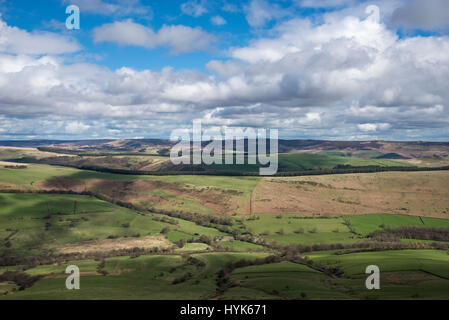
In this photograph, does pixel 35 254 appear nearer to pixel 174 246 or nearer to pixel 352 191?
pixel 174 246

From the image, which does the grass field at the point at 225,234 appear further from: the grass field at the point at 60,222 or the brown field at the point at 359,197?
the brown field at the point at 359,197

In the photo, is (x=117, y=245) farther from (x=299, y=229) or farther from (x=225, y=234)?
(x=299, y=229)

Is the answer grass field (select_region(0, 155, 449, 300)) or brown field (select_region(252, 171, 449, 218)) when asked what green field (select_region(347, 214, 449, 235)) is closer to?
grass field (select_region(0, 155, 449, 300))

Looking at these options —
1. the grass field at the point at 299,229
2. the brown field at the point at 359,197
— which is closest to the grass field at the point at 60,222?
the grass field at the point at 299,229

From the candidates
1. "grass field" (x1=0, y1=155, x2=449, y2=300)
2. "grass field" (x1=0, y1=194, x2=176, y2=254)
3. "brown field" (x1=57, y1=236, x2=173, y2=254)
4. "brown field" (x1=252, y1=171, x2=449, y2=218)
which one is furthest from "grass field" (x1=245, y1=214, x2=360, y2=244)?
"grass field" (x1=0, y1=194, x2=176, y2=254)

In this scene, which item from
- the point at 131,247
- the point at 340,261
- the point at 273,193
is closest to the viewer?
the point at 340,261

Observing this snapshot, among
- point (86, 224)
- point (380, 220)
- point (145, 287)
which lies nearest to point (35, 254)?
point (86, 224)
